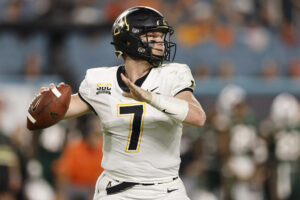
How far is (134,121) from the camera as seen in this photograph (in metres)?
3.26

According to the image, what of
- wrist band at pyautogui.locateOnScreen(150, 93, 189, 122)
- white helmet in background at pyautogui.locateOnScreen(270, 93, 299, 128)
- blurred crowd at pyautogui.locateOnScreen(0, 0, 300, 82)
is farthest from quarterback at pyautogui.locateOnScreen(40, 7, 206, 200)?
blurred crowd at pyautogui.locateOnScreen(0, 0, 300, 82)

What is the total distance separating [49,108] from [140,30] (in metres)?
0.63

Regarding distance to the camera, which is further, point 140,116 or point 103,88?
point 103,88

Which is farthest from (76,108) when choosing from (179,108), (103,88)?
(179,108)

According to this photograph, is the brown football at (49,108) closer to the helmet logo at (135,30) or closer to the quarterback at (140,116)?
the quarterback at (140,116)

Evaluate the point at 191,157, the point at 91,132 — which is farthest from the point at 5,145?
the point at 191,157

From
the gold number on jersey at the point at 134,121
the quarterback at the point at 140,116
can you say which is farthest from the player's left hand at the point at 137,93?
the gold number on jersey at the point at 134,121

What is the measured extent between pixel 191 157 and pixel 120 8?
3608 millimetres

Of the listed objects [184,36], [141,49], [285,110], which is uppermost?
[141,49]

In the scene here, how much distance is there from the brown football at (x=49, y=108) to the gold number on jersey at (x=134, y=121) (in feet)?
0.98

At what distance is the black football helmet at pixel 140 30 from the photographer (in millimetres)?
3387

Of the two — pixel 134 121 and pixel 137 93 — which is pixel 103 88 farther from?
pixel 137 93

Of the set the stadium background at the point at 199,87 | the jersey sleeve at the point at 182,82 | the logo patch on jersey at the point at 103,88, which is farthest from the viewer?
the stadium background at the point at 199,87

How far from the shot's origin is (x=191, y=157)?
A: 7703mm
